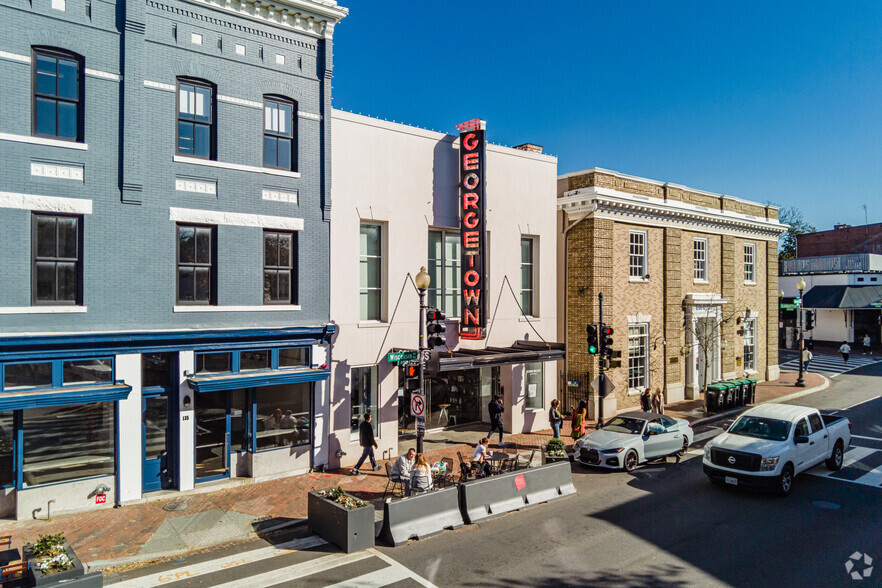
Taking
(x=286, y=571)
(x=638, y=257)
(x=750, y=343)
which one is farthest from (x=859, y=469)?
(x=750, y=343)

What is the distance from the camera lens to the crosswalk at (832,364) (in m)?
37.0

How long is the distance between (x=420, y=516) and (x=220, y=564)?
12.3ft

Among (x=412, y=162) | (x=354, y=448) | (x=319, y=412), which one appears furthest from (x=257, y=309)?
(x=412, y=162)

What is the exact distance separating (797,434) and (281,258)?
14.2m

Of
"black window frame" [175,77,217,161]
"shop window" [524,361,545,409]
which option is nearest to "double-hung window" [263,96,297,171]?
"black window frame" [175,77,217,161]

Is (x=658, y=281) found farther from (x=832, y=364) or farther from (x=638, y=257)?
(x=832, y=364)

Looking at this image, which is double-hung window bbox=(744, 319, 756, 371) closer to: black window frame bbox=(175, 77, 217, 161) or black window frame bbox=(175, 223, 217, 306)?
black window frame bbox=(175, 223, 217, 306)

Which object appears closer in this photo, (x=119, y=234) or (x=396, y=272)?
(x=119, y=234)

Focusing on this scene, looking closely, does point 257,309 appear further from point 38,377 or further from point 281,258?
point 38,377

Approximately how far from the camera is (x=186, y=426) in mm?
14062

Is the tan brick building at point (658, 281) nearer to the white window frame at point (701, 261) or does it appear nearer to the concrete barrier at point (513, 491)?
the white window frame at point (701, 261)

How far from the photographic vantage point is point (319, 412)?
16016 mm

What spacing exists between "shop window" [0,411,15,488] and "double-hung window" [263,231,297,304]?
238 inches

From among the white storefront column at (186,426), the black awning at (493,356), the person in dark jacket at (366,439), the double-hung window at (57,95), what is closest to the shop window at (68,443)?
the white storefront column at (186,426)
